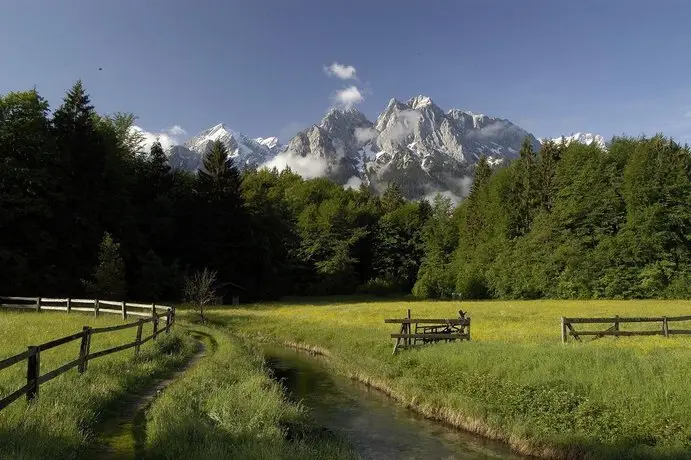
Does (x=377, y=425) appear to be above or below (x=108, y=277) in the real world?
below

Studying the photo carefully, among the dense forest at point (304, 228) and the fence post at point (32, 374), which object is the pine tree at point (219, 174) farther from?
the fence post at point (32, 374)

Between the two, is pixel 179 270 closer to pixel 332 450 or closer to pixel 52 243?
pixel 52 243

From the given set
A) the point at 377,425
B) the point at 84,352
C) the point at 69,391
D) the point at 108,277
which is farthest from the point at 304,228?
the point at 69,391

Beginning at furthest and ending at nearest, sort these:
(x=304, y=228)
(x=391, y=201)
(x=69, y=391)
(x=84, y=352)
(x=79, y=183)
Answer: (x=391, y=201), (x=304, y=228), (x=79, y=183), (x=84, y=352), (x=69, y=391)

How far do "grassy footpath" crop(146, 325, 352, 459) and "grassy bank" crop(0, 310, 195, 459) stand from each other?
43.8 inches

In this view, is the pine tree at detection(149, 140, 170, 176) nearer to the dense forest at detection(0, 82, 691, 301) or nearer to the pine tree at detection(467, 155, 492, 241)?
the dense forest at detection(0, 82, 691, 301)

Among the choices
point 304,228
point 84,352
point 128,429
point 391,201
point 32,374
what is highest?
point 391,201

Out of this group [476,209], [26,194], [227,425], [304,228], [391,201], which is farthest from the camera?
[391,201]

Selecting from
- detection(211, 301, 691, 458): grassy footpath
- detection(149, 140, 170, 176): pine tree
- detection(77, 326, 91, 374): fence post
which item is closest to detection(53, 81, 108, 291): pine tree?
detection(149, 140, 170, 176): pine tree

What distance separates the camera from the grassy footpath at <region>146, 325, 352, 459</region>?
797 cm

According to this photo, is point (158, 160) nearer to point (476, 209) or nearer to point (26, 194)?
point (26, 194)

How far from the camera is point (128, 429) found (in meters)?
9.69

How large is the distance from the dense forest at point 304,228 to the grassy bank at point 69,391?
2971cm

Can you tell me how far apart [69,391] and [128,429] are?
6.06ft
